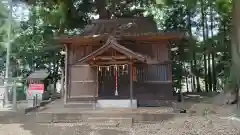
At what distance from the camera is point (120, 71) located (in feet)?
44.6

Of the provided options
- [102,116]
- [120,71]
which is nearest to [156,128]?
[102,116]

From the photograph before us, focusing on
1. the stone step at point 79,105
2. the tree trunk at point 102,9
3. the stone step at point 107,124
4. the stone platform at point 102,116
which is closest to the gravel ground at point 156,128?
the stone step at point 107,124

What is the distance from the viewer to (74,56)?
14094mm

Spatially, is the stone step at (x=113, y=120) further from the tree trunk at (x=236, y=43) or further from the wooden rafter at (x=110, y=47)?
the tree trunk at (x=236, y=43)

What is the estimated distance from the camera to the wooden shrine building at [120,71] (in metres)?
13.0

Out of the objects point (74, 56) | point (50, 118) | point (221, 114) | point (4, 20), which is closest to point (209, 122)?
point (221, 114)

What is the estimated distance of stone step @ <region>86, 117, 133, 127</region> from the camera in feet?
31.2

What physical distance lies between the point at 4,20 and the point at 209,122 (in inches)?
628

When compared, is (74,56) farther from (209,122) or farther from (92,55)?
(209,122)

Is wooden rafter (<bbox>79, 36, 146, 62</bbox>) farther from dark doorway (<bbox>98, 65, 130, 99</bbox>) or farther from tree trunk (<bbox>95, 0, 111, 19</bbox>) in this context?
tree trunk (<bbox>95, 0, 111, 19</bbox>)

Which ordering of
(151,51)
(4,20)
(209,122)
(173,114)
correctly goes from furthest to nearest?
(4,20), (151,51), (173,114), (209,122)

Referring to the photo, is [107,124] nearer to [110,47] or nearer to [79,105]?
[110,47]

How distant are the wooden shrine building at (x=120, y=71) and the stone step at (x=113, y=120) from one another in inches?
113

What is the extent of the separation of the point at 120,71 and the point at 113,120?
4204 millimetres
